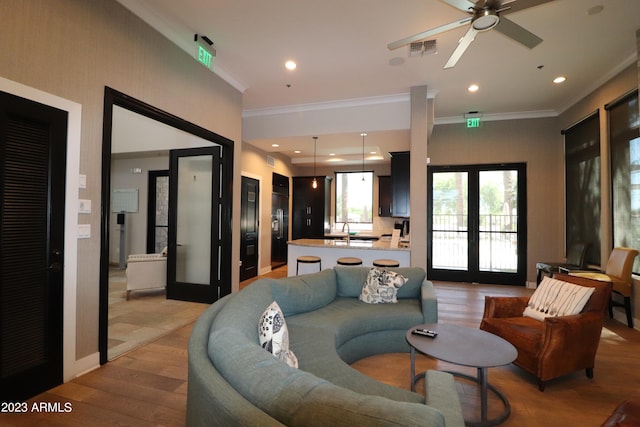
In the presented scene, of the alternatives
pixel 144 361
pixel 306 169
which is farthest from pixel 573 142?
pixel 144 361

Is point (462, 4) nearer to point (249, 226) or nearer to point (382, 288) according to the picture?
point (382, 288)

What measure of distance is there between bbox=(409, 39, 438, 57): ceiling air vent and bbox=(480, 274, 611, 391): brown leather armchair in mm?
2875

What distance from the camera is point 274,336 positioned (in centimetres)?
163

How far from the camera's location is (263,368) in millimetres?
1042

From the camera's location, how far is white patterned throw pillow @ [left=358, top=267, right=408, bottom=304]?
318 centimetres

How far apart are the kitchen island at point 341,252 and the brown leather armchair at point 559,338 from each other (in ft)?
6.47

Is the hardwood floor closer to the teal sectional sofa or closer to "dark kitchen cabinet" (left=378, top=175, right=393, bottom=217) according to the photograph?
the teal sectional sofa

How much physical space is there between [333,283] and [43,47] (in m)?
3.21

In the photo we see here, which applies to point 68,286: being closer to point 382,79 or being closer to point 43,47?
point 43,47

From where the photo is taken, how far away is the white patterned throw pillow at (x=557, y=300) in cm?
257

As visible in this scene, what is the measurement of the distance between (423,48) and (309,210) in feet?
17.8

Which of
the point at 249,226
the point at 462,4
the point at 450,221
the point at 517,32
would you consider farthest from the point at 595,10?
the point at 249,226

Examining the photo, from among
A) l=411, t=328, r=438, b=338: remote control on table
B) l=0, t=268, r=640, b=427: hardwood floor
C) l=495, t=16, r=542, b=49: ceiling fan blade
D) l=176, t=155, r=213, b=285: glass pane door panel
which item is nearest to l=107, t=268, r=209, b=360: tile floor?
l=0, t=268, r=640, b=427: hardwood floor

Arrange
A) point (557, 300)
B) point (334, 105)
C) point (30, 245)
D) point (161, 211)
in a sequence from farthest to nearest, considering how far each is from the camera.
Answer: point (161, 211), point (334, 105), point (557, 300), point (30, 245)
